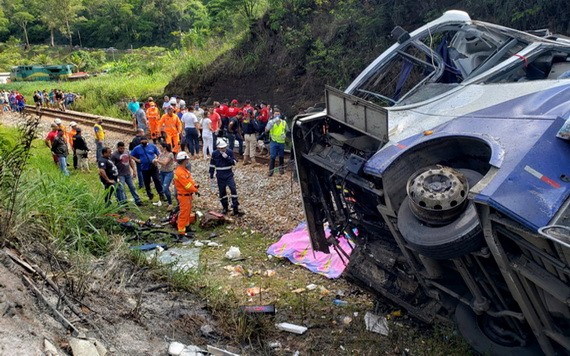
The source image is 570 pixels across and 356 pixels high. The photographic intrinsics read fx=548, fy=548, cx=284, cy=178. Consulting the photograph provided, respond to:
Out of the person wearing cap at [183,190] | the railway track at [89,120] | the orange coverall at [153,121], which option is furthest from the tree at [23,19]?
the person wearing cap at [183,190]

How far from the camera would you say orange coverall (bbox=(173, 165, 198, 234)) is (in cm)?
878

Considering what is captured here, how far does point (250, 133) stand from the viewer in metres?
12.8

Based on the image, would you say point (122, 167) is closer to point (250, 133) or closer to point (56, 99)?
point (250, 133)

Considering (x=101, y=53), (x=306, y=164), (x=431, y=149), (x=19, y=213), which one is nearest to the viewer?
(x=431, y=149)

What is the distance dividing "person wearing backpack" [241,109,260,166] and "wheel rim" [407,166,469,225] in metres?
8.78

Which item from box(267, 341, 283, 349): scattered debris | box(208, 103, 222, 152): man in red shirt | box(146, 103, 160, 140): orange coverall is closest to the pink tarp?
box(267, 341, 283, 349): scattered debris

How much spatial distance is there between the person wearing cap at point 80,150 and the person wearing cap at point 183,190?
16.5ft

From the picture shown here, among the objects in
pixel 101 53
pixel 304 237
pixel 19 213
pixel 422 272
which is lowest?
pixel 101 53

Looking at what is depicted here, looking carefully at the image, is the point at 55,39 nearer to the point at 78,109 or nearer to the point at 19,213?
the point at 78,109

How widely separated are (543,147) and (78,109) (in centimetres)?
2596

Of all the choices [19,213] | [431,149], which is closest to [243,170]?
[19,213]

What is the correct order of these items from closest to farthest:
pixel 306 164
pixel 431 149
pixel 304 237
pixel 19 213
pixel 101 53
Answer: pixel 431 149, pixel 19 213, pixel 306 164, pixel 304 237, pixel 101 53

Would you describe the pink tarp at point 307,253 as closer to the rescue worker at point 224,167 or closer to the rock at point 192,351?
the rescue worker at point 224,167

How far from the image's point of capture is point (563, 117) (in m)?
3.88
